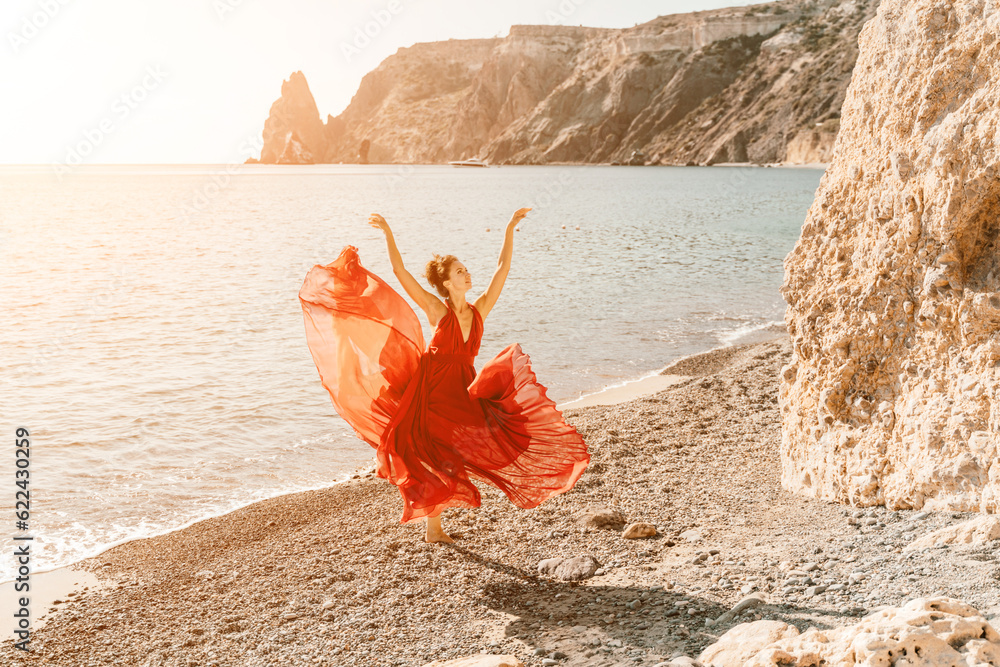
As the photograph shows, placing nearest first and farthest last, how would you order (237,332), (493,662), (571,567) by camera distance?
(493,662) → (571,567) → (237,332)

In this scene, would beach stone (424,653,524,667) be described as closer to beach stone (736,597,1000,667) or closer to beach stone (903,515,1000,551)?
beach stone (736,597,1000,667)

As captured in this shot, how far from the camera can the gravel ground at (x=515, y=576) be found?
384cm

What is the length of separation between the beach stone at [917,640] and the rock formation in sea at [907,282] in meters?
1.90

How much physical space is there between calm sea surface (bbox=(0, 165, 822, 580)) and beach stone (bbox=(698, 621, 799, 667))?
5.60 metres

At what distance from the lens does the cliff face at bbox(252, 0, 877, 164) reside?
331ft

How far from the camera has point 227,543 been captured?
6258 millimetres

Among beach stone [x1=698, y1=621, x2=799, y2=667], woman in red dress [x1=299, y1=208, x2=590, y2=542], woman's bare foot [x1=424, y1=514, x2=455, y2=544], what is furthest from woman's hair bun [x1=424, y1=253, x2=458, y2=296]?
beach stone [x1=698, y1=621, x2=799, y2=667]

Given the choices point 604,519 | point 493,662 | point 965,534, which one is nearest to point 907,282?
point 965,534

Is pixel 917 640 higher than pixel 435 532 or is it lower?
higher

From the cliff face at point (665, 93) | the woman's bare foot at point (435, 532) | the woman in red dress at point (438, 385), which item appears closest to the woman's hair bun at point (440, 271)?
the woman in red dress at point (438, 385)

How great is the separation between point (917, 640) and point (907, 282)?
3.00 metres

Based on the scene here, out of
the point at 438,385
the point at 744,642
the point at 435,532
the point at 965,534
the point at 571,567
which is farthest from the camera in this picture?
the point at 435,532

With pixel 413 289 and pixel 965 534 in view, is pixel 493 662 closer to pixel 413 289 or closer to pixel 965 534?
pixel 965 534

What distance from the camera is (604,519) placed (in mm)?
5590
